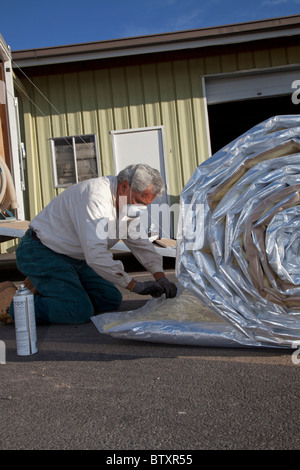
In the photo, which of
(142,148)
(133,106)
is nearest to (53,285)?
(142,148)

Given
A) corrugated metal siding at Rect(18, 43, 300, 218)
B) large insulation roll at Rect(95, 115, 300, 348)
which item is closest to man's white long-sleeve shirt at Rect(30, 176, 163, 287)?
large insulation roll at Rect(95, 115, 300, 348)

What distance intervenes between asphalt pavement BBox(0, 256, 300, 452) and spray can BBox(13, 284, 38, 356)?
0.19 ft

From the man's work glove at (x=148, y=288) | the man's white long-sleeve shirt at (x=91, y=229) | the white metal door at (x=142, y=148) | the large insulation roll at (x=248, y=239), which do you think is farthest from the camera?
the white metal door at (x=142, y=148)

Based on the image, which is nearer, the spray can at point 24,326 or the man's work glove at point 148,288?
the spray can at point 24,326

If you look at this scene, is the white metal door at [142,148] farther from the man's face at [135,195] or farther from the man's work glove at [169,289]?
the man's face at [135,195]

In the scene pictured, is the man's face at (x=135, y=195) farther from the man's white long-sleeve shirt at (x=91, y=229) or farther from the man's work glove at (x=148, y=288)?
the man's work glove at (x=148, y=288)

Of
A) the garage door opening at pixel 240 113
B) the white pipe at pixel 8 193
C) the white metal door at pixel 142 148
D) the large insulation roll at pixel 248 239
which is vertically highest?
the garage door opening at pixel 240 113

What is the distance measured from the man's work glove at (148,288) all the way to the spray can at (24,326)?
26.6 inches

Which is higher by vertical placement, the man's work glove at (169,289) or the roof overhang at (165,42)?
the roof overhang at (165,42)

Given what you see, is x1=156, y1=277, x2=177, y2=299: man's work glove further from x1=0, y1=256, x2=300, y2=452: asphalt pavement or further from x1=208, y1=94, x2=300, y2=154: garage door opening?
x1=208, y1=94, x2=300, y2=154: garage door opening

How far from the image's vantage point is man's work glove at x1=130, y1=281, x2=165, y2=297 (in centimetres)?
287

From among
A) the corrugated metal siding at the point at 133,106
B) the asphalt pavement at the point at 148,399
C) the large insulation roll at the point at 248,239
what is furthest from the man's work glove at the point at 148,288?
the corrugated metal siding at the point at 133,106

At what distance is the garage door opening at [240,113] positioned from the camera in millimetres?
9883

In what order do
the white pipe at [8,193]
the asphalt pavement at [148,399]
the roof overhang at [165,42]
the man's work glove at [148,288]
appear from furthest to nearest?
the roof overhang at [165,42] < the white pipe at [8,193] < the man's work glove at [148,288] < the asphalt pavement at [148,399]
